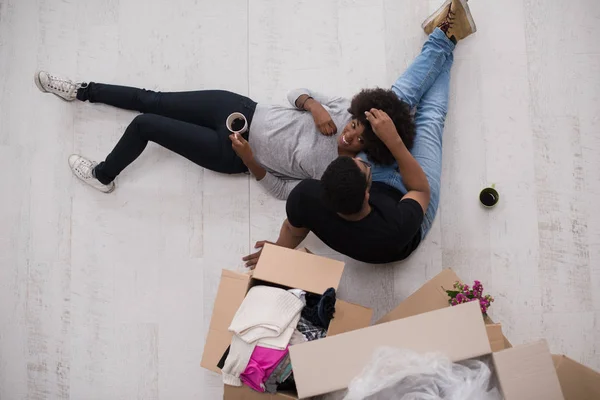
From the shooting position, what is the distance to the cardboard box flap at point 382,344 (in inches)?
48.6

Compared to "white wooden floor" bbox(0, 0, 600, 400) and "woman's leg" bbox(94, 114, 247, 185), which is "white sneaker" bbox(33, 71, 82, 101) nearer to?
"white wooden floor" bbox(0, 0, 600, 400)

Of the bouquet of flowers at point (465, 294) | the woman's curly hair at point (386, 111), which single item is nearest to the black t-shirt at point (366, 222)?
the woman's curly hair at point (386, 111)

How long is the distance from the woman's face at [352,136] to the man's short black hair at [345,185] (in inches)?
9.5

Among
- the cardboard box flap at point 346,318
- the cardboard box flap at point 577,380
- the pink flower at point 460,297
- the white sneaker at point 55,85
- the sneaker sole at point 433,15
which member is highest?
the sneaker sole at point 433,15

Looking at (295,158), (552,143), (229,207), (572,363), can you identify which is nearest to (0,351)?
(229,207)

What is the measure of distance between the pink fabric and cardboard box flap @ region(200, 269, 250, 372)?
14 centimetres

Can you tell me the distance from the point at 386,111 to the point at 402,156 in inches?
6.7

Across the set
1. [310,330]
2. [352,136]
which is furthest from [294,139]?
[310,330]

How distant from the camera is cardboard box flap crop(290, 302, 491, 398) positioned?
123cm

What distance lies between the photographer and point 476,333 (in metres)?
1.24

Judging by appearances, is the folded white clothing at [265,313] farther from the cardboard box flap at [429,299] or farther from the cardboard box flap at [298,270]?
the cardboard box flap at [429,299]

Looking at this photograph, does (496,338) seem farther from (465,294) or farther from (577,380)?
(577,380)

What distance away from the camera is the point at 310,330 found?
57.7 inches

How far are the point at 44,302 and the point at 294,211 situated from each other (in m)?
1.16
